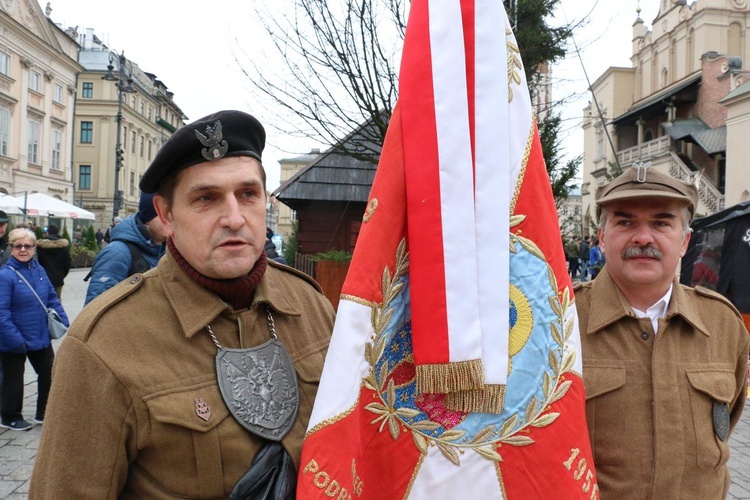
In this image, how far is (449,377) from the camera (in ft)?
5.14

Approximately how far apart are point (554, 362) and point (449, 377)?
38 centimetres

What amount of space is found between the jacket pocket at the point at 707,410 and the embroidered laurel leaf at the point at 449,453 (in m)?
1.06

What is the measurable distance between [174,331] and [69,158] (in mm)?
46242

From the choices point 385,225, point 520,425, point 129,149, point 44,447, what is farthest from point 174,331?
point 129,149

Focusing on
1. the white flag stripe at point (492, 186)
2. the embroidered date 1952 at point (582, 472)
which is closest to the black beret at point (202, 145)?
the white flag stripe at point (492, 186)

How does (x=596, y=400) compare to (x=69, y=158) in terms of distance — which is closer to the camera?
(x=596, y=400)

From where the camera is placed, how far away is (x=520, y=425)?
1.67 meters

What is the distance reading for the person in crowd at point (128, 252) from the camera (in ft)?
14.4

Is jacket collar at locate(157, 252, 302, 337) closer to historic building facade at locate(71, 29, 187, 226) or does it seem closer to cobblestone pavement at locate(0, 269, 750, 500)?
cobblestone pavement at locate(0, 269, 750, 500)

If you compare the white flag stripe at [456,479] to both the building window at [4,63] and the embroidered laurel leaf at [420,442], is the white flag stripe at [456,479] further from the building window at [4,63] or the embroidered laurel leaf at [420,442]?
the building window at [4,63]

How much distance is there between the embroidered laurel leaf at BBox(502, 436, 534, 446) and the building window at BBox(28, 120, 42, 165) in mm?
42324

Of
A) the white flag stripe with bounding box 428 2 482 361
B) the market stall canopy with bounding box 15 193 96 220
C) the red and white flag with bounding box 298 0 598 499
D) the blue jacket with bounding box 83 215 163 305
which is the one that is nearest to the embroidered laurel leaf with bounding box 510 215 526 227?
the red and white flag with bounding box 298 0 598 499

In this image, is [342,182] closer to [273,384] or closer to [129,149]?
[273,384]

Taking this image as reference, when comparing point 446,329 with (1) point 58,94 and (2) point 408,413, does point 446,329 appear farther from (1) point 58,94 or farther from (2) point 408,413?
(1) point 58,94
